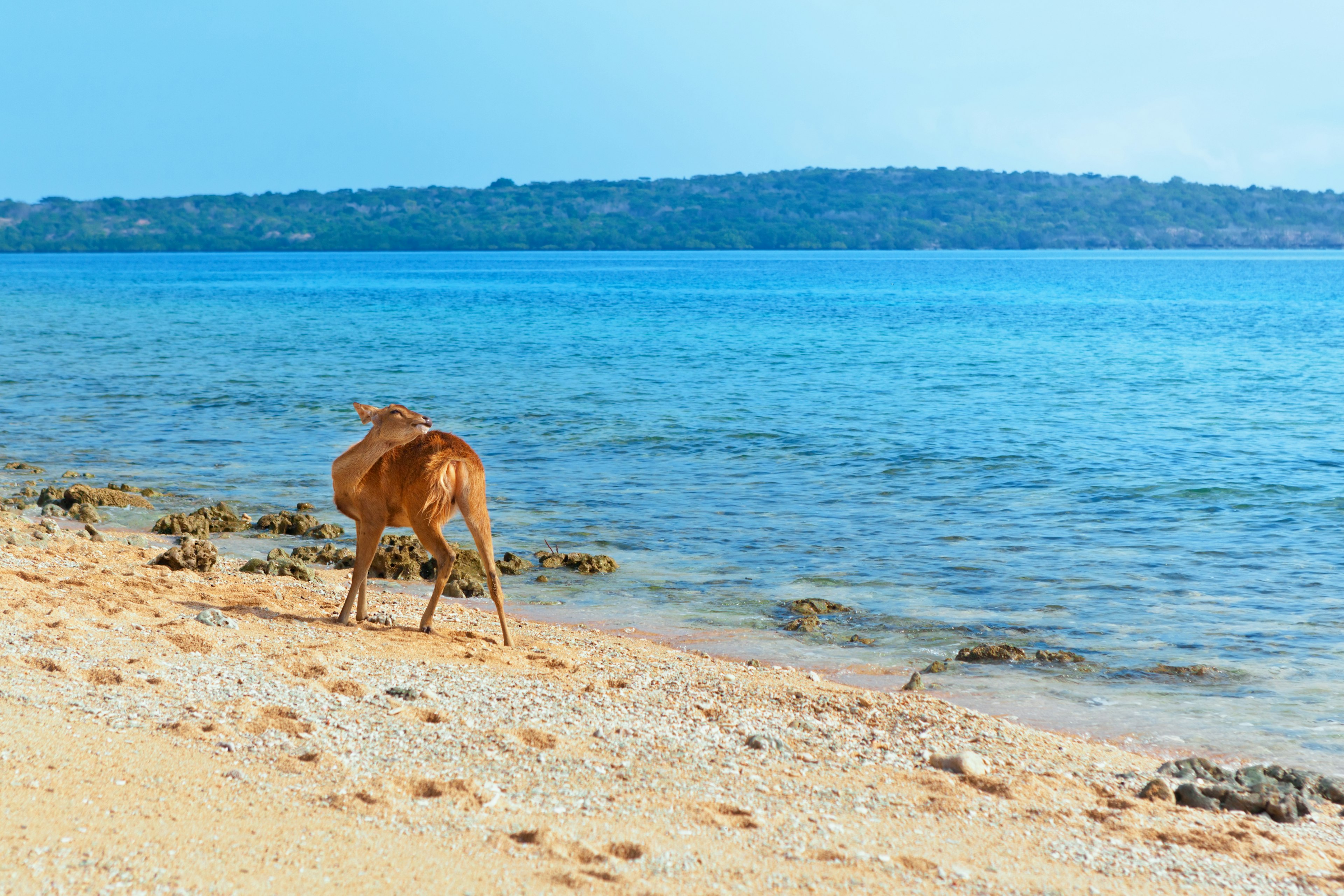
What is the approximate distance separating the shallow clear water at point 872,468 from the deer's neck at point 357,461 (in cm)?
256

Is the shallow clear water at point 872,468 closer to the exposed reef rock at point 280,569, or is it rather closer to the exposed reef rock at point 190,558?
the exposed reef rock at point 280,569

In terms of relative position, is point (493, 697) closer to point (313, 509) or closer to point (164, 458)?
point (313, 509)

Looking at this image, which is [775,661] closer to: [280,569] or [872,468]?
[280,569]

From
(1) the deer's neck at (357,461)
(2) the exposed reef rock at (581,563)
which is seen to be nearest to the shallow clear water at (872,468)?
(2) the exposed reef rock at (581,563)

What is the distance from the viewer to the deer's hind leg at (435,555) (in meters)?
8.37

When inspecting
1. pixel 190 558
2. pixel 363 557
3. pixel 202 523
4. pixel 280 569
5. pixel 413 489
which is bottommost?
pixel 202 523

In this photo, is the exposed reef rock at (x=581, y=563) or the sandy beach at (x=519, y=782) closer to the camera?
the sandy beach at (x=519, y=782)

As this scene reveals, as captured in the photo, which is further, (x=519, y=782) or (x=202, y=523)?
(x=202, y=523)

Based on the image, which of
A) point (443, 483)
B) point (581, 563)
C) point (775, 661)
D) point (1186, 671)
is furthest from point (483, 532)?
point (1186, 671)

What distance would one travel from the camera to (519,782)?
5.46 metres

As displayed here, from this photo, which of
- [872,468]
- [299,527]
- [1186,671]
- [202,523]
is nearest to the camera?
[1186,671]

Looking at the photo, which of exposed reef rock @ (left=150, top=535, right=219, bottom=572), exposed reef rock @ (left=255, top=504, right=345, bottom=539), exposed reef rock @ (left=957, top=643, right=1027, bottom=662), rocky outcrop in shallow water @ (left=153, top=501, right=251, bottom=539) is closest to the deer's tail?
exposed reef rock @ (left=150, top=535, right=219, bottom=572)

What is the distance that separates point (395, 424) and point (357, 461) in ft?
1.66

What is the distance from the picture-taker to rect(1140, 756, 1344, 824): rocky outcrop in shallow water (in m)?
5.95
